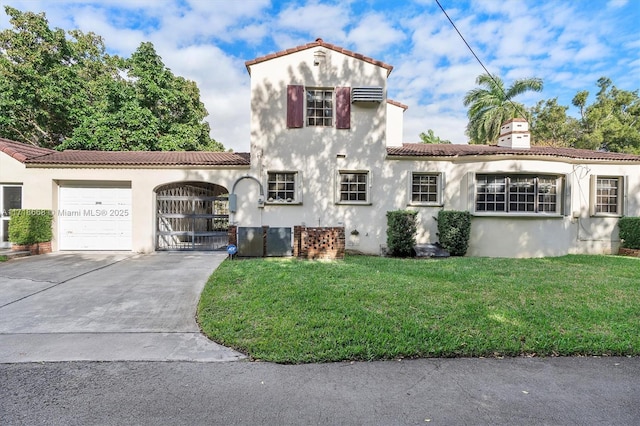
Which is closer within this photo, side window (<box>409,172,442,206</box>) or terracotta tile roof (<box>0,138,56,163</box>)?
terracotta tile roof (<box>0,138,56,163</box>)

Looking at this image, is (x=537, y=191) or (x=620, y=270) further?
(x=537, y=191)

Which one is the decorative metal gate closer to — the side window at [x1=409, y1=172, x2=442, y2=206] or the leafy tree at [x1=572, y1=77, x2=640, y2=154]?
the side window at [x1=409, y1=172, x2=442, y2=206]

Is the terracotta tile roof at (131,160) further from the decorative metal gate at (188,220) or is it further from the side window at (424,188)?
the side window at (424,188)

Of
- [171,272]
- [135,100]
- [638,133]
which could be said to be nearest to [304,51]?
[171,272]

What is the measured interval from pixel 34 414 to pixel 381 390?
2.97 m

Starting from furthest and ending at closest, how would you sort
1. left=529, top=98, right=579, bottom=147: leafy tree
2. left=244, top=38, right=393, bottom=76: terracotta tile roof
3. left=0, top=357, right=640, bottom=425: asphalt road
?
left=529, top=98, right=579, bottom=147: leafy tree, left=244, top=38, right=393, bottom=76: terracotta tile roof, left=0, top=357, right=640, bottom=425: asphalt road

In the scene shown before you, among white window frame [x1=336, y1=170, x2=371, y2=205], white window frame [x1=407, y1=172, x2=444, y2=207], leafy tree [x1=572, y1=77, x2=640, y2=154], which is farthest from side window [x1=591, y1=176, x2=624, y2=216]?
leafy tree [x1=572, y1=77, x2=640, y2=154]

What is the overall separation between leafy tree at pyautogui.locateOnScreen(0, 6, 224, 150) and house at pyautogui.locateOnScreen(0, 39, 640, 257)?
7437mm

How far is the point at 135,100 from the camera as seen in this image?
1870cm

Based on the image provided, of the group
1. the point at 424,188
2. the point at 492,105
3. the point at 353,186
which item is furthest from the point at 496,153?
the point at 492,105

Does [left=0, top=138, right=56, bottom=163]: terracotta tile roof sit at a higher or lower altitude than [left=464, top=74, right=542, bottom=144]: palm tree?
lower

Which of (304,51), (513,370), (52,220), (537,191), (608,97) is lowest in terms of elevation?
(513,370)

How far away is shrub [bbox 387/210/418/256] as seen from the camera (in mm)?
10211

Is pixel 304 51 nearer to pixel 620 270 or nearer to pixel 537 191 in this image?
pixel 537 191
